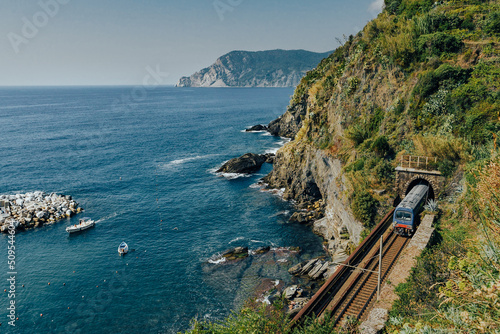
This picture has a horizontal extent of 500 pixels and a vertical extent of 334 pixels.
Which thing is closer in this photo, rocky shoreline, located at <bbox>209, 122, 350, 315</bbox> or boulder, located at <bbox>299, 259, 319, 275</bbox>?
rocky shoreline, located at <bbox>209, 122, 350, 315</bbox>

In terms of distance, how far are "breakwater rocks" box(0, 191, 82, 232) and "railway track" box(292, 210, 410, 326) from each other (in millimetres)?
52842

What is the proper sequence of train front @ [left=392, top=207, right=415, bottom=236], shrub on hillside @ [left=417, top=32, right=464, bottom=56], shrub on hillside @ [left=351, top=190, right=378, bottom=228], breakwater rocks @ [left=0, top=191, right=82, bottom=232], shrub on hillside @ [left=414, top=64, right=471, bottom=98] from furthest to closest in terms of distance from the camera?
1. breakwater rocks @ [left=0, top=191, right=82, bottom=232]
2. shrub on hillside @ [left=417, top=32, right=464, bottom=56]
3. shrub on hillside @ [left=414, top=64, right=471, bottom=98]
4. shrub on hillside @ [left=351, top=190, right=378, bottom=228]
5. train front @ [left=392, top=207, right=415, bottom=236]

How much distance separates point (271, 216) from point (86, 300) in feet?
104

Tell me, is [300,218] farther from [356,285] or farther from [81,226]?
[81,226]

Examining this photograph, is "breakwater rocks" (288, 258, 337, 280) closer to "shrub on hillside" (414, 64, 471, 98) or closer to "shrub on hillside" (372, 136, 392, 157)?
"shrub on hillside" (372, 136, 392, 157)

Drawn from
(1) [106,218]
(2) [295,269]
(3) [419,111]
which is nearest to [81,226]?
(1) [106,218]

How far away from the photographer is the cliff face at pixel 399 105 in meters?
34.4

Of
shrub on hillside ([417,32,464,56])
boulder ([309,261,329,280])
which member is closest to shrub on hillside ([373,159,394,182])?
boulder ([309,261,329,280])

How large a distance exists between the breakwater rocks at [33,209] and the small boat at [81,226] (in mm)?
5669

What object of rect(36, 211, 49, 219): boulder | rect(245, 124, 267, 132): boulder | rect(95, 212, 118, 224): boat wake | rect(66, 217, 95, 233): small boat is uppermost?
rect(245, 124, 267, 132): boulder

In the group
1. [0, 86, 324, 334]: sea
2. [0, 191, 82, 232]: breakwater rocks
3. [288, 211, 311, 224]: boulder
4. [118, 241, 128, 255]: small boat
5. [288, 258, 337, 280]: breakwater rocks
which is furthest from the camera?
[0, 191, 82, 232]: breakwater rocks

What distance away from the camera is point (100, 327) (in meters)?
32.8

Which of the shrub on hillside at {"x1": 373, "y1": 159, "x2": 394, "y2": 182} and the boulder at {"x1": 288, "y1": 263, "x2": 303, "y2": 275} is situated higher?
the shrub on hillside at {"x1": 373, "y1": 159, "x2": 394, "y2": 182}

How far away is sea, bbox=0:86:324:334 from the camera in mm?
35094
